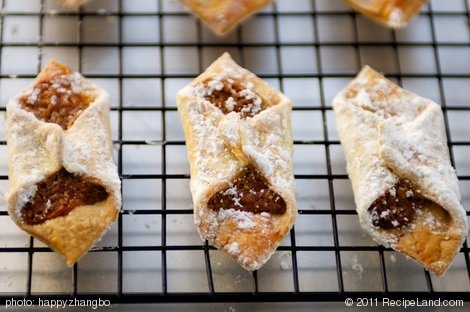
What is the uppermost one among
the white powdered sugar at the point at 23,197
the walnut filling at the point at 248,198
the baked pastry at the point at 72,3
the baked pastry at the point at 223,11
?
the baked pastry at the point at 223,11

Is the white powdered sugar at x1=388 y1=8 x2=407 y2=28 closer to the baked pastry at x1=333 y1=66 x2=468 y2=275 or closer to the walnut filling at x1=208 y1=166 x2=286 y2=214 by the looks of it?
the baked pastry at x1=333 y1=66 x2=468 y2=275

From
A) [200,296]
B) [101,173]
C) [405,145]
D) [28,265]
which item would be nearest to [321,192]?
[405,145]

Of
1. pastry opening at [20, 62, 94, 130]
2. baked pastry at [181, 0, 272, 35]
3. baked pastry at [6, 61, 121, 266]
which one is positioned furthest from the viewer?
baked pastry at [181, 0, 272, 35]

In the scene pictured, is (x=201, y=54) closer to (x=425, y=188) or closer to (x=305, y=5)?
(x=305, y=5)

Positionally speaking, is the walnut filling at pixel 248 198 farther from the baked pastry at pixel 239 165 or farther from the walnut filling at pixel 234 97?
the walnut filling at pixel 234 97

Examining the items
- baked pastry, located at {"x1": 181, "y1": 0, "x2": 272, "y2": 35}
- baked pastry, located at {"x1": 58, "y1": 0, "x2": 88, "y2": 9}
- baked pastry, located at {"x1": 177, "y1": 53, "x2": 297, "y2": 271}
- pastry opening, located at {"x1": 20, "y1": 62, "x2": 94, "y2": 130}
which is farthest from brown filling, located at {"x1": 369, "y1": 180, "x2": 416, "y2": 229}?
baked pastry, located at {"x1": 58, "y1": 0, "x2": 88, "y2": 9}

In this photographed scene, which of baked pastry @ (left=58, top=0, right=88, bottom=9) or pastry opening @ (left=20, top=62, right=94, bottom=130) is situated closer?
pastry opening @ (left=20, top=62, right=94, bottom=130)

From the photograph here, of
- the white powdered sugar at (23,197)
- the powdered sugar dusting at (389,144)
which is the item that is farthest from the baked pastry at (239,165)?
the white powdered sugar at (23,197)
